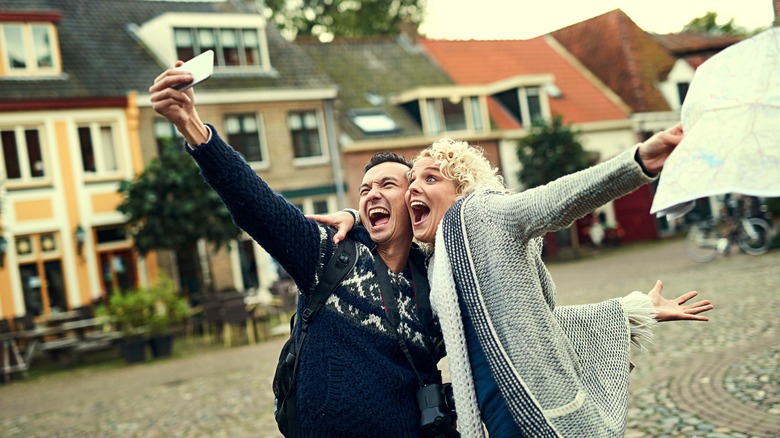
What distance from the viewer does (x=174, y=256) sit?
22.1 meters

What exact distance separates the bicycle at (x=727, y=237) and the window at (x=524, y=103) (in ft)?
38.9

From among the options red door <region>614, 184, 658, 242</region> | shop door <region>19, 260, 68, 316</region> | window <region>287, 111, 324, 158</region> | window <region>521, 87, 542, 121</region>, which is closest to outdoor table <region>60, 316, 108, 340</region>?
shop door <region>19, 260, 68, 316</region>

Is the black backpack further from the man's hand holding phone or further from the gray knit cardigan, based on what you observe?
the man's hand holding phone

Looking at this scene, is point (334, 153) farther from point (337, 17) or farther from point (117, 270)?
point (337, 17)

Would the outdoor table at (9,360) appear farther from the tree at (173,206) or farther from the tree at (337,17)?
the tree at (337,17)

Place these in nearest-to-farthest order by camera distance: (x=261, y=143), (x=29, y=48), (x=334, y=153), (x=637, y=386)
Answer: (x=637, y=386), (x=29, y=48), (x=261, y=143), (x=334, y=153)

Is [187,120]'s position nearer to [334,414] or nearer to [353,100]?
[334,414]

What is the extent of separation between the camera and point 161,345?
14.8 metres

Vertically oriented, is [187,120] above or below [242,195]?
above

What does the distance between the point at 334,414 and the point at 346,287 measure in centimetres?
40

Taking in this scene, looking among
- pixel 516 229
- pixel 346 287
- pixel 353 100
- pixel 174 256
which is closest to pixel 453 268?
pixel 516 229

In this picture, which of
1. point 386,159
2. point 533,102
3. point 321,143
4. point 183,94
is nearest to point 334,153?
point 321,143

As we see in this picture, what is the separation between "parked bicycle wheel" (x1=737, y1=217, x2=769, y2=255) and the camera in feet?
57.6

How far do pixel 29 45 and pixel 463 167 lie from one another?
21098 mm
